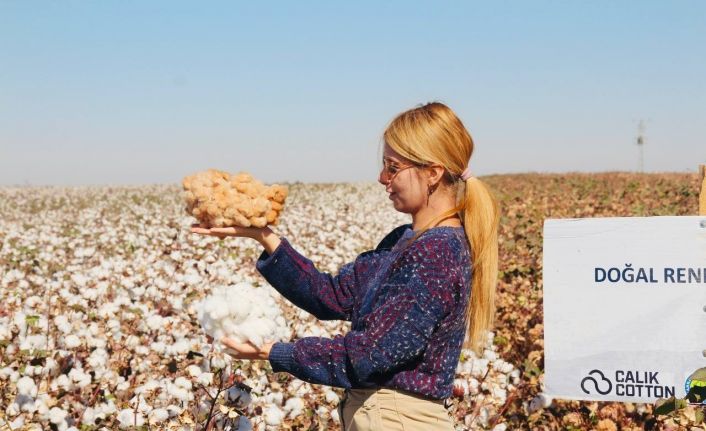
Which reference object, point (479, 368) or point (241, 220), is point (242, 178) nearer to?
point (241, 220)

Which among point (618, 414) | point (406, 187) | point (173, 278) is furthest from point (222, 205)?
point (173, 278)

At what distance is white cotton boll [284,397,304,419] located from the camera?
3680 mm

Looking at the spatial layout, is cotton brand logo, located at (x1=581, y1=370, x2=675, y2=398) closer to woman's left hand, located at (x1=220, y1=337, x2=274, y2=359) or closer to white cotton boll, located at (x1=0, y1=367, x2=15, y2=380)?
woman's left hand, located at (x1=220, y1=337, x2=274, y2=359)

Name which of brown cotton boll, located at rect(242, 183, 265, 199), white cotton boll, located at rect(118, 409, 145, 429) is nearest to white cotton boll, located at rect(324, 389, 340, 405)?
white cotton boll, located at rect(118, 409, 145, 429)

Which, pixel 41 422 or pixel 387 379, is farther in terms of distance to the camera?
pixel 41 422

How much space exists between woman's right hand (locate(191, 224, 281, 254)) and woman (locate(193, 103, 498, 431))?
44cm

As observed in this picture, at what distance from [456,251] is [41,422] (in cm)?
219

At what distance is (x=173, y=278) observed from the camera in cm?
582

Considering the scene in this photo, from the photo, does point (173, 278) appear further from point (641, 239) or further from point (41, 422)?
point (641, 239)

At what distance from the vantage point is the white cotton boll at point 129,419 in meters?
3.24

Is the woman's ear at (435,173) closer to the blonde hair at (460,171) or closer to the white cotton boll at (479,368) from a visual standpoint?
Result: the blonde hair at (460,171)

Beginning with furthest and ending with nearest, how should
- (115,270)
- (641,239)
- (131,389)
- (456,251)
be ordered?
1. (115,270)
2. (131,389)
3. (641,239)
4. (456,251)

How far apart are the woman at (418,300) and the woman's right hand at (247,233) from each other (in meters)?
0.44

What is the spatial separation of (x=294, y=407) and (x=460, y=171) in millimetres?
1739
